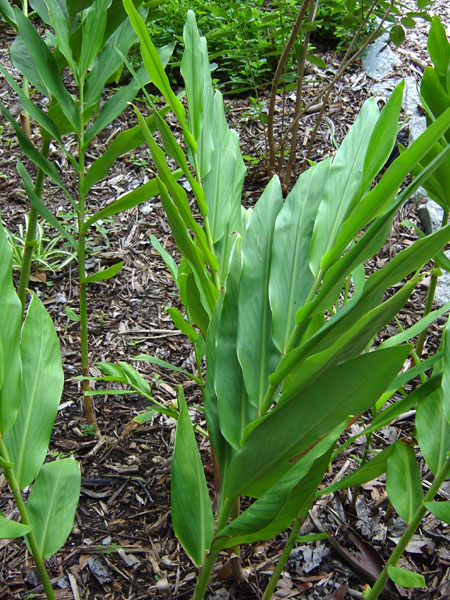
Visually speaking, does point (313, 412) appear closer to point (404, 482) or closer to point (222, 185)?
point (404, 482)

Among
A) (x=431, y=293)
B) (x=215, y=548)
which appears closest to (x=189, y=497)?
(x=215, y=548)

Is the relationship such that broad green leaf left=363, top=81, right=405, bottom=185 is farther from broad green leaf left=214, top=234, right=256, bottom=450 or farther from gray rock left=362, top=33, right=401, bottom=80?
gray rock left=362, top=33, right=401, bottom=80

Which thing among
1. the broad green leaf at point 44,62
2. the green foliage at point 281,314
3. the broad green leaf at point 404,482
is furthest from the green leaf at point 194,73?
the broad green leaf at point 404,482

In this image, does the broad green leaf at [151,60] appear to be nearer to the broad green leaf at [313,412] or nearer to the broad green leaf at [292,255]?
the broad green leaf at [292,255]

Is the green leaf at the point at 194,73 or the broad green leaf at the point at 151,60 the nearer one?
the broad green leaf at the point at 151,60

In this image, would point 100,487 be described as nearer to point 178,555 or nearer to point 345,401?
point 178,555

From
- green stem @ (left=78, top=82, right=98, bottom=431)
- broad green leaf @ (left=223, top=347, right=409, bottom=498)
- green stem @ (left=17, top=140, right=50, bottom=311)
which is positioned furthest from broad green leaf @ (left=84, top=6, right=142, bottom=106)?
broad green leaf @ (left=223, top=347, right=409, bottom=498)
